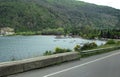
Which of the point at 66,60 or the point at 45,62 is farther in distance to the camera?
the point at 66,60

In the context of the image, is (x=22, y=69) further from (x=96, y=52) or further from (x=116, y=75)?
(x=96, y=52)

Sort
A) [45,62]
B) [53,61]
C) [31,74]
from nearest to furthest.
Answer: [31,74], [45,62], [53,61]

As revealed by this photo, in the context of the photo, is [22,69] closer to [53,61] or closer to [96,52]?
[53,61]

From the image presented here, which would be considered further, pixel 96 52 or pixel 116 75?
pixel 96 52

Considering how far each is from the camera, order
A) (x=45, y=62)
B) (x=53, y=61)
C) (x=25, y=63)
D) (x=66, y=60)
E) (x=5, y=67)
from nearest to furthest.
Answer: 1. (x=5, y=67)
2. (x=25, y=63)
3. (x=45, y=62)
4. (x=53, y=61)
5. (x=66, y=60)

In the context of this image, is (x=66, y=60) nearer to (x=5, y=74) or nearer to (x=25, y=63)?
(x=25, y=63)

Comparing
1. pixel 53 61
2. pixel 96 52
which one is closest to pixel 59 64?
pixel 53 61

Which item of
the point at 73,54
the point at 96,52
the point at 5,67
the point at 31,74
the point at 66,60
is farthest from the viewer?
the point at 96,52

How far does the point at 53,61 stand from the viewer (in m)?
17.8

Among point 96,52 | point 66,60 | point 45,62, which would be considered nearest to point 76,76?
point 45,62

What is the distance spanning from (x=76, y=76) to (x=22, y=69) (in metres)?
2.30

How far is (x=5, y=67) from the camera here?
495 inches

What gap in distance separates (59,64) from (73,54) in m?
3.27

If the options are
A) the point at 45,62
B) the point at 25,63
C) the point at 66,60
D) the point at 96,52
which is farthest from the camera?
the point at 96,52
